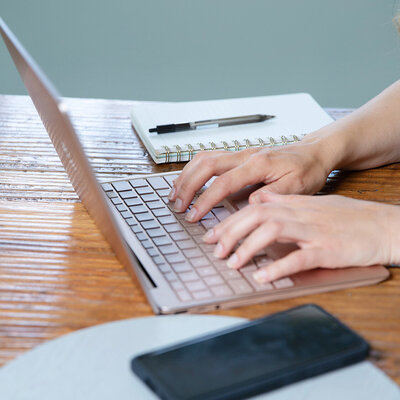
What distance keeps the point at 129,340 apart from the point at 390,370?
22cm

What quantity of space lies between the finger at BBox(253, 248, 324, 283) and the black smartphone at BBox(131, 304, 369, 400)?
2.7 inches

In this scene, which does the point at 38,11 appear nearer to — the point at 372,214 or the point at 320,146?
the point at 320,146

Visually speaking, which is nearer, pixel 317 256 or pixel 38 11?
pixel 317 256

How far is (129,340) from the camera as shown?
1.73 feet

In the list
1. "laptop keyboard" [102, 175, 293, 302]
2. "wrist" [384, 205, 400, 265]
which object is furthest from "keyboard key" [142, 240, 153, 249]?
"wrist" [384, 205, 400, 265]

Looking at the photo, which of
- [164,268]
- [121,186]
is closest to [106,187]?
[121,186]

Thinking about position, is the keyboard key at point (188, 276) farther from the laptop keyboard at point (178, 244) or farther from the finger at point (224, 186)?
the finger at point (224, 186)

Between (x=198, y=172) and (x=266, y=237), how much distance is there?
0.19 metres

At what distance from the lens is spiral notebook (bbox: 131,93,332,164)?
95 centimetres

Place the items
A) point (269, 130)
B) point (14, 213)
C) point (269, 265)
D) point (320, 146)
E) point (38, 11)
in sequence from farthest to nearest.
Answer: point (38, 11)
point (269, 130)
point (320, 146)
point (14, 213)
point (269, 265)

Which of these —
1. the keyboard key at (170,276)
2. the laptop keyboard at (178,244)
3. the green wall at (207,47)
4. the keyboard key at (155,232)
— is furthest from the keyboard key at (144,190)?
the green wall at (207,47)

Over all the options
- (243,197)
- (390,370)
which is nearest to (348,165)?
(243,197)

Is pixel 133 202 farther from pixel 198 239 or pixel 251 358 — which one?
pixel 251 358

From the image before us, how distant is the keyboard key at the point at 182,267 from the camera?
0.63 metres
